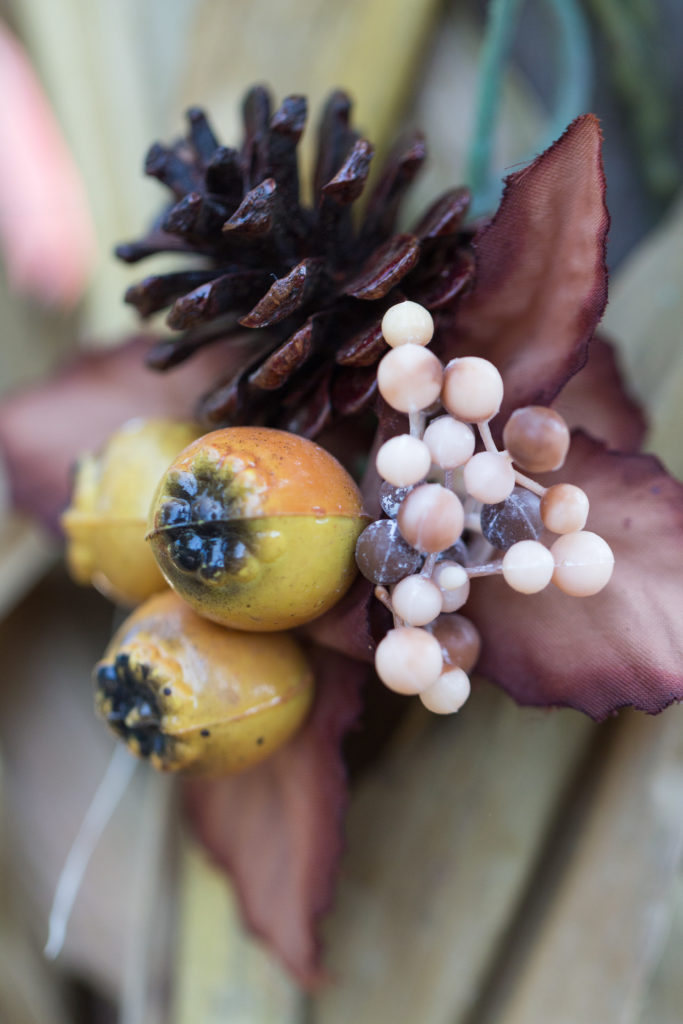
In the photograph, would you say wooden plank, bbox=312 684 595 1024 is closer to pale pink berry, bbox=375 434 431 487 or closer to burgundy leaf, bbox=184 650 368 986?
burgundy leaf, bbox=184 650 368 986

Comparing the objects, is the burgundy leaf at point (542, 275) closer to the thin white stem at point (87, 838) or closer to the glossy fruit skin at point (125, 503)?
the glossy fruit skin at point (125, 503)

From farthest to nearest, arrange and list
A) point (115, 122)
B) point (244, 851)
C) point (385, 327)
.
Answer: point (115, 122)
point (244, 851)
point (385, 327)

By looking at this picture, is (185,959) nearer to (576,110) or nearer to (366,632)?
(366,632)

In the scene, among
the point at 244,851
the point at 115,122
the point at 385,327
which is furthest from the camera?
the point at 115,122

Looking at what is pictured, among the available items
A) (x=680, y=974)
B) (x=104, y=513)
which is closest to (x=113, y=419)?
(x=104, y=513)

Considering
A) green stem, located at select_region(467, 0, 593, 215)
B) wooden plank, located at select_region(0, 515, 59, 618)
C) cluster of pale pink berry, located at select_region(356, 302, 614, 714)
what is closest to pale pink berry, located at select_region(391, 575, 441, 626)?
cluster of pale pink berry, located at select_region(356, 302, 614, 714)

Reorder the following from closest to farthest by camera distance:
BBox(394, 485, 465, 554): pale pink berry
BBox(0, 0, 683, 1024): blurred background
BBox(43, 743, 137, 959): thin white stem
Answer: BBox(394, 485, 465, 554): pale pink berry
BBox(0, 0, 683, 1024): blurred background
BBox(43, 743, 137, 959): thin white stem

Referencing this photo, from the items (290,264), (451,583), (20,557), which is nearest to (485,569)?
(451,583)
